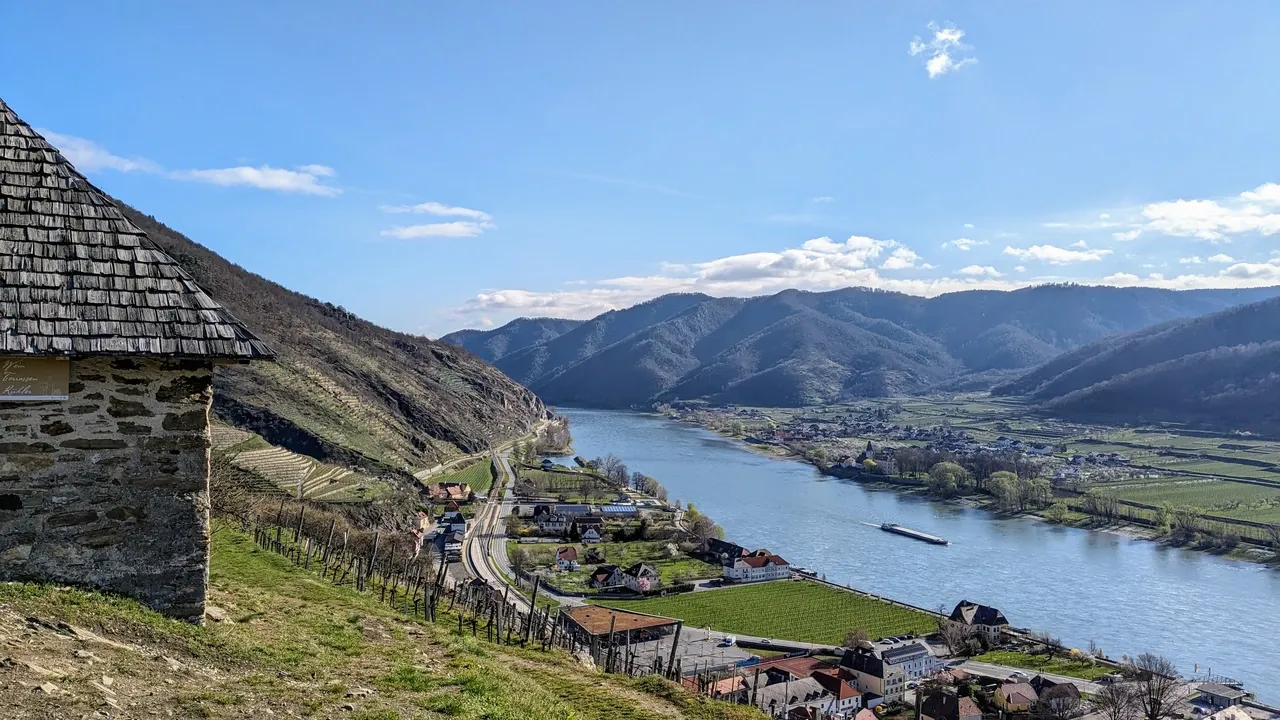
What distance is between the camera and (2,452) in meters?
5.67

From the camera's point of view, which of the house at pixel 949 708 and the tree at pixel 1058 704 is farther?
the tree at pixel 1058 704

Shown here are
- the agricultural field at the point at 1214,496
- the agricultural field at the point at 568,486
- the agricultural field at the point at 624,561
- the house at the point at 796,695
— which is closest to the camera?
the house at the point at 796,695

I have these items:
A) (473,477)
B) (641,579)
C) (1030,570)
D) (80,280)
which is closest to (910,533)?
(1030,570)

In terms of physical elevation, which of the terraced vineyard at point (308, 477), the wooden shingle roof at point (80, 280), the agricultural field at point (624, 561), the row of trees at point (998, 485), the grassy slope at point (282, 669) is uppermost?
the wooden shingle roof at point (80, 280)

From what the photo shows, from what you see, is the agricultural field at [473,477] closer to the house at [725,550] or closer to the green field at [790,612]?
the house at [725,550]

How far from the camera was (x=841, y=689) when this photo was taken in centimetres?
2770

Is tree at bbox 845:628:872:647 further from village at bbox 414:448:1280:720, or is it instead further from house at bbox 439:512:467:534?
house at bbox 439:512:467:534

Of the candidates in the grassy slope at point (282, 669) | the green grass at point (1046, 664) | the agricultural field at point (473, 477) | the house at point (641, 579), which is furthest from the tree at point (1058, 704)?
the agricultural field at point (473, 477)

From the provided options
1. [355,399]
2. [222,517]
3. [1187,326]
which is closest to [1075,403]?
[1187,326]

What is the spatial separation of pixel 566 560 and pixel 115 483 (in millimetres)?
43119

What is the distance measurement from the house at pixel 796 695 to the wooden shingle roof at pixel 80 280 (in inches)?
898

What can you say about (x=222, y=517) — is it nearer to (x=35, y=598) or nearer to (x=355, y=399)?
(x=35, y=598)

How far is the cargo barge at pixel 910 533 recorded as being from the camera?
5466 centimetres

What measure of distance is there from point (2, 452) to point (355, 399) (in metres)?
72.8
